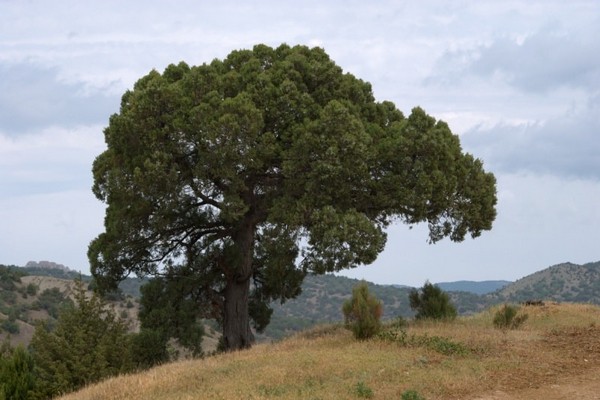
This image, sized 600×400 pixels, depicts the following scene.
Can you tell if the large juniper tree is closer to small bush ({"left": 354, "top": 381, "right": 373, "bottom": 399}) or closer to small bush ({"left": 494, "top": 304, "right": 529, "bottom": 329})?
small bush ({"left": 494, "top": 304, "right": 529, "bottom": 329})

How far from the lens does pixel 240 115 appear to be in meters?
23.0

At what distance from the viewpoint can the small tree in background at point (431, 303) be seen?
27.1 m

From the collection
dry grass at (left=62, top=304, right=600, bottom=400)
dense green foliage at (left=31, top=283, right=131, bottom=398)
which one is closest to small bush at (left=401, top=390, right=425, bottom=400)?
dry grass at (left=62, top=304, right=600, bottom=400)

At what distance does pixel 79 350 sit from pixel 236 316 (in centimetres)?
633

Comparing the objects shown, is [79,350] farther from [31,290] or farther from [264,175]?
[31,290]

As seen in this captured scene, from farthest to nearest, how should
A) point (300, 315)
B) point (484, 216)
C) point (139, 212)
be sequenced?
1. point (300, 315)
2. point (484, 216)
3. point (139, 212)

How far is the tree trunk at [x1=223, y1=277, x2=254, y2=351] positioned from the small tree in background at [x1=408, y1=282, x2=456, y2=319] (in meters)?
6.98

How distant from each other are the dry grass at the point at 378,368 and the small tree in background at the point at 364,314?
490 millimetres

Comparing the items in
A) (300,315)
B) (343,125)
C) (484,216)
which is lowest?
(300,315)

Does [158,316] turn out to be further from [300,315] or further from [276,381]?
[300,315]

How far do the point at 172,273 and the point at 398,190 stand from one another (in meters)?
10.8

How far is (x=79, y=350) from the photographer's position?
24922 millimetres

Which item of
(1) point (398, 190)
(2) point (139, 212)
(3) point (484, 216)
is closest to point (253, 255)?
(2) point (139, 212)

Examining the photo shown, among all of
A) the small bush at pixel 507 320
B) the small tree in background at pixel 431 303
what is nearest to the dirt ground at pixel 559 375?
the small bush at pixel 507 320
